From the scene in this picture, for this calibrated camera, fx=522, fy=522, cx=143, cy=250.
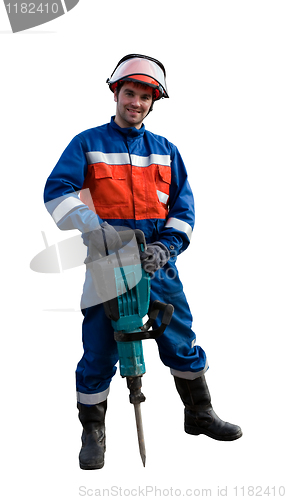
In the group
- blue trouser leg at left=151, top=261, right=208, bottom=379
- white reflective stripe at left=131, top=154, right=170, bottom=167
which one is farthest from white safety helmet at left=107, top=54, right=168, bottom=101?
blue trouser leg at left=151, top=261, right=208, bottom=379

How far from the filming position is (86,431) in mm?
3078

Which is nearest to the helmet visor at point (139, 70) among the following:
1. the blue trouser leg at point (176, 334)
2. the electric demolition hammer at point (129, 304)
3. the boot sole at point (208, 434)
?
the electric demolition hammer at point (129, 304)

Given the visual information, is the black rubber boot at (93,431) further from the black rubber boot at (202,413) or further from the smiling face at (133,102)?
the smiling face at (133,102)

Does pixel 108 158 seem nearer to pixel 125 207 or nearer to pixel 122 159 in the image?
pixel 122 159

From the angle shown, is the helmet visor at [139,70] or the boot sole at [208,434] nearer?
the helmet visor at [139,70]

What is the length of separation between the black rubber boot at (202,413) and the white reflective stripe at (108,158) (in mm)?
1353

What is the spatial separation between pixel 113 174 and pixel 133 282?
2.11 ft

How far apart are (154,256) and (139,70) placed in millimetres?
1033

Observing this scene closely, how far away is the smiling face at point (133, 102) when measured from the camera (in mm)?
2910

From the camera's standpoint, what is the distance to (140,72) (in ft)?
9.44

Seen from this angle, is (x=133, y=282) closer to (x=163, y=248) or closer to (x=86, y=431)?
(x=163, y=248)

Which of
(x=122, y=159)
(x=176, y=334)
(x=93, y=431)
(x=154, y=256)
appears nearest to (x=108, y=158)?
(x=122, y=159)

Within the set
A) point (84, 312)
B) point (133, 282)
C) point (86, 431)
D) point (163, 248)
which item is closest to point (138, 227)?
point (163, 248)

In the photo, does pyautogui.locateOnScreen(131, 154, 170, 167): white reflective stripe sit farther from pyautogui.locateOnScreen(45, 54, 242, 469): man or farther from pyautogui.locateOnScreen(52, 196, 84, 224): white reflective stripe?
pyautogui.locateOnScreen(52, 196, 84, 224): white reflective stripe
